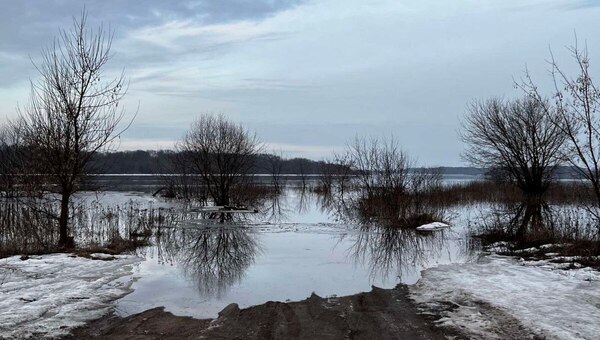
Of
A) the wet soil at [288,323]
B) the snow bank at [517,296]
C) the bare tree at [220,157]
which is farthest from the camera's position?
the bare tree at [220,157]

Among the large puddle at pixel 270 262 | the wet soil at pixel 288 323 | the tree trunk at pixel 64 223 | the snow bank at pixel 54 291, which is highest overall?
the tree trunk at pixel 64 223

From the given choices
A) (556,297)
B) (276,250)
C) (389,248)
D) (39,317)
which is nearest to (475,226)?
(389,248)

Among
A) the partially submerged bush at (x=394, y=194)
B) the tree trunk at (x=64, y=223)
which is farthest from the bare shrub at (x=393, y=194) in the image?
the tree trunk at (x=64, y=223)

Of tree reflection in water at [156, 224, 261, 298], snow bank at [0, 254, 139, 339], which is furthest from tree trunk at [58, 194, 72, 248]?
tree reflection in water at [156, 224, 261, 298]

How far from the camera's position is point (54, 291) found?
815cm

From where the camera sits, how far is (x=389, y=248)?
14586 millimetres

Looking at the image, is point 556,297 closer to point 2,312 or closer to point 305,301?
Answer: point 305,301

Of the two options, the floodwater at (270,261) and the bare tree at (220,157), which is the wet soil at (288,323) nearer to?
the floodwater at (270,261)

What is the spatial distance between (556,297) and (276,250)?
7.77m

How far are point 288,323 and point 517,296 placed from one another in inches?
151

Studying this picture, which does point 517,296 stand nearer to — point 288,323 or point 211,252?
point 288,323

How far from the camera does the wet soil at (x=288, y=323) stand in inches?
241

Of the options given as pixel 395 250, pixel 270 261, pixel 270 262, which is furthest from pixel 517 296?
pixel 395 250

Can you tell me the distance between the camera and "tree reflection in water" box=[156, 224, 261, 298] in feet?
32.2
